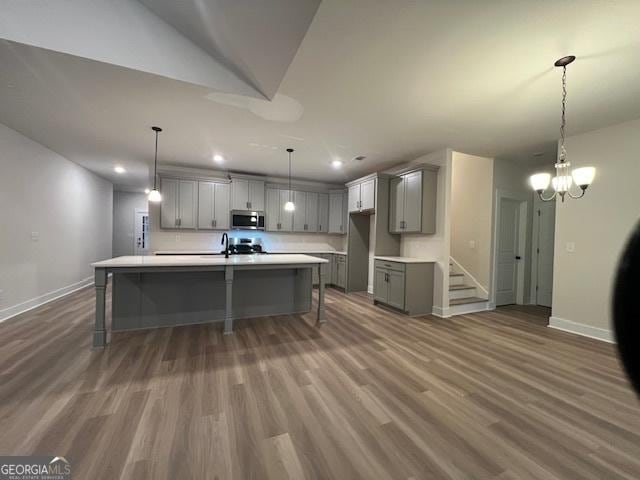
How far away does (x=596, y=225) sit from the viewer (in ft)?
11.6

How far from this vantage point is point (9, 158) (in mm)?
3658

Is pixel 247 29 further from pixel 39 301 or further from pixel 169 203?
pixel 39 301

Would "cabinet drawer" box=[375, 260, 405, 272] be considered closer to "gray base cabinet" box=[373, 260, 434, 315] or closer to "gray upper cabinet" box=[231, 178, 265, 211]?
"gray base cabinet" box=[373, 260, 434, 315]

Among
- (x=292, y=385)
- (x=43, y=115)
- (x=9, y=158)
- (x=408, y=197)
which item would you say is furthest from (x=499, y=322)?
(x=9, y=158)

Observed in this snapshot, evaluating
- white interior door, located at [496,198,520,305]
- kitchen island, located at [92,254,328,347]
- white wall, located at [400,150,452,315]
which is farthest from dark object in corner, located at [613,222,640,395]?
white interior door, located at [496,198,520,305]

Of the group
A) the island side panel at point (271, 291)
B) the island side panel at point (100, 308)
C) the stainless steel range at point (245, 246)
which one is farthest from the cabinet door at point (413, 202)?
the island side panel at point (100, 308)

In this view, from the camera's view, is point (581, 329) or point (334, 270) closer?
Answer: point (581, 329)

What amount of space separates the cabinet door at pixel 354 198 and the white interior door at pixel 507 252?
261 centimetres

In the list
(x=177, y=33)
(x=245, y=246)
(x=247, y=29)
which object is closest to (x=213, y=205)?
(x=245, y=246)

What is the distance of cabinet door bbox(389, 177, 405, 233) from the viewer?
4.88 meters

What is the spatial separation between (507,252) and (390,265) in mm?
2384

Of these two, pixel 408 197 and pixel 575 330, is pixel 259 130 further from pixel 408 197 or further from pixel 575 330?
Answer: pixel 575 330

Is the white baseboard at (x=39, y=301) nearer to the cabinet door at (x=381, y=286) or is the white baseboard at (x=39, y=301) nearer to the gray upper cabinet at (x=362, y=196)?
the cabinet door at (x=381, y=286)

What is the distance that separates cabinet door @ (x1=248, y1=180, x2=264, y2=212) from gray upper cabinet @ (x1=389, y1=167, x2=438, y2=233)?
2.87m
